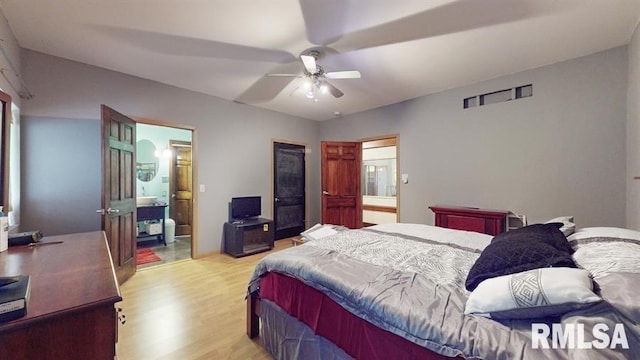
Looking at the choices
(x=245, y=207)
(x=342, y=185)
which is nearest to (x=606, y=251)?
(x=342, y=185)

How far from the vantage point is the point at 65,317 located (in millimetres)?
842

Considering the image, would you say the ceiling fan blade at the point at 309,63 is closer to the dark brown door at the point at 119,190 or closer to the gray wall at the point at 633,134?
the dark brown door at the point at 119,190

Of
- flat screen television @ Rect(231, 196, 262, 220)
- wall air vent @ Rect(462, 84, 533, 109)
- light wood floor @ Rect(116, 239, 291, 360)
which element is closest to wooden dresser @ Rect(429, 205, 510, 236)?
wall air vent @ Rect(462, 84, 533, 109)

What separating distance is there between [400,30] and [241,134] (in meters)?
3.17

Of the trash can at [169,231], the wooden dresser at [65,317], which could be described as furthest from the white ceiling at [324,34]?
the trash can at [169,231]

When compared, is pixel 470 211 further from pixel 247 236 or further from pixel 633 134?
pixel 247 236

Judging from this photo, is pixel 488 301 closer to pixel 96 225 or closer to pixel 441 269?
pixel 441 269

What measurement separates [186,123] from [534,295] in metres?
4.31

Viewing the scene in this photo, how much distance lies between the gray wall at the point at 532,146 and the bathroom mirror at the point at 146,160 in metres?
5.16

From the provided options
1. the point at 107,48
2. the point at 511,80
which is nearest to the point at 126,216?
the point at 107,48

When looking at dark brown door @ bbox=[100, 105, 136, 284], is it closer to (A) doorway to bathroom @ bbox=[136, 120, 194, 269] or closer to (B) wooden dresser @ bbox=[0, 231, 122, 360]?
(B) wooden dresser @ bbox=[0, 231, 122, 360]

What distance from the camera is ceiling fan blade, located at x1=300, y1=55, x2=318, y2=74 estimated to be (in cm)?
242

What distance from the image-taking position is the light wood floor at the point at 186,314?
189 cm

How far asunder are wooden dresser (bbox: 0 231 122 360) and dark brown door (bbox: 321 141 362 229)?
411 cm
